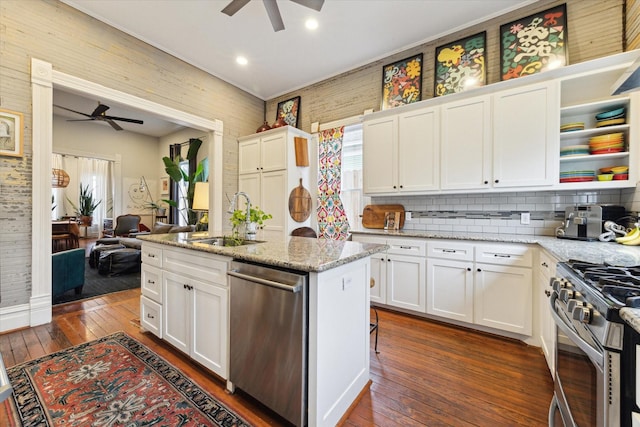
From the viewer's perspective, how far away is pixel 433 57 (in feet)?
10.8

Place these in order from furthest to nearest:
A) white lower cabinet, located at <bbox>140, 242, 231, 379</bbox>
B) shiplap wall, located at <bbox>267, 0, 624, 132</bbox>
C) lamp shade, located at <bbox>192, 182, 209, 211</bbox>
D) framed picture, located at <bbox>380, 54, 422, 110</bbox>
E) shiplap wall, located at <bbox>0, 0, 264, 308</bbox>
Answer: lamp shade, located at <bbox>192, 182, 209, 211</bbox> → framed picture, located at <bbox>380, 54, 422, 110</bbox> → shiplap wall, located at <bbox>0, 0, 264, 308</bbox> → shiplap wall, located at <bbox>267, 0, 624, 132</bbox> → white lower cabinet, located at <bbox>140, 242, 231, 379</bbox>

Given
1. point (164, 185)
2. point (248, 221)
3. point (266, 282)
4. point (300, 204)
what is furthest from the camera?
point (164, 185)

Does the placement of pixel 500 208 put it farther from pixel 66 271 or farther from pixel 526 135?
pixel 66 271

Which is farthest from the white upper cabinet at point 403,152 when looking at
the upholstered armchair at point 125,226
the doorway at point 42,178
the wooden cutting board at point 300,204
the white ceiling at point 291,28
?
the upholstered armchair at point 125,226

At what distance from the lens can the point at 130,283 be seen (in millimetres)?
4152

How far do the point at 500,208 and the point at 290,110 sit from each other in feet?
11.6

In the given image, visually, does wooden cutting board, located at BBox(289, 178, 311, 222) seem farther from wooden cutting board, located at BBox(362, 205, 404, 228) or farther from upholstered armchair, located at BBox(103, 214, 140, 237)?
upholstered armchair, located at BBox(103, 214, 140, 237)

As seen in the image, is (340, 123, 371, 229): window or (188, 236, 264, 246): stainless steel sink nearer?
(188, 236, 264, 246): stainless steel sink

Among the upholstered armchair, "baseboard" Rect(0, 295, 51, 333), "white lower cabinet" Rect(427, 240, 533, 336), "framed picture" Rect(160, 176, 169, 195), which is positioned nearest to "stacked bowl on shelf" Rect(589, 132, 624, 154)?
"white lower cabinet" Rect(427, 240, 533, 336)

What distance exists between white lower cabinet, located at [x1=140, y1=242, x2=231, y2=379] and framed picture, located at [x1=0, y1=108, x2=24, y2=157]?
5.45 feet

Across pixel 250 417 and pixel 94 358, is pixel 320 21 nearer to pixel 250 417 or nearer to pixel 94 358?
pixel 250 417

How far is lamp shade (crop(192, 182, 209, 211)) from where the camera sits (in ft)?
14.3

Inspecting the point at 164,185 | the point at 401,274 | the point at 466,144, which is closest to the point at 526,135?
the point at 466,144

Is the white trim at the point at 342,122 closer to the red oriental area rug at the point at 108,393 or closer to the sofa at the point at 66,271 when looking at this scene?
the red oriental area rug at the point at 108,393
